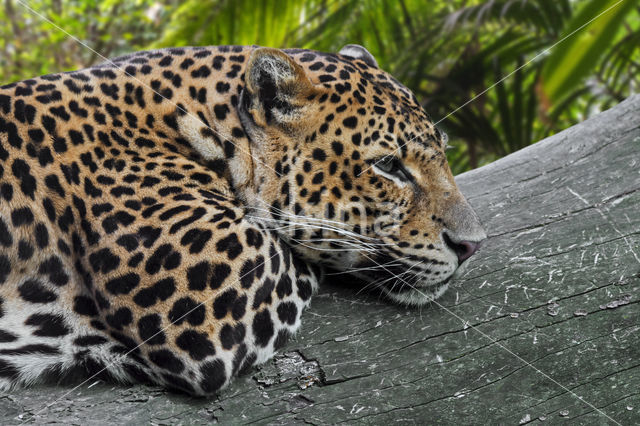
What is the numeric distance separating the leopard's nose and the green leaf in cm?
513

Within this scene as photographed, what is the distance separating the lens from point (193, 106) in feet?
11.7

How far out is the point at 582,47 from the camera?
7.87 m

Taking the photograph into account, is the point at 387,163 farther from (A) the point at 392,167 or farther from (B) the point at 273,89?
(B) the point at 273,89

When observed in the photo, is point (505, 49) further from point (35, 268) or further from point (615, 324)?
point (35, 268)

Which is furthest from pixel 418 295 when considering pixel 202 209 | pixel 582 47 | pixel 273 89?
pixel 582 47

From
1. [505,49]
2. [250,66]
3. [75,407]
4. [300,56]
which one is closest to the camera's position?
[75,407]

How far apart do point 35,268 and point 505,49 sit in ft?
26.1

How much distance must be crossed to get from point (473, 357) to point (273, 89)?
1690 millimetres

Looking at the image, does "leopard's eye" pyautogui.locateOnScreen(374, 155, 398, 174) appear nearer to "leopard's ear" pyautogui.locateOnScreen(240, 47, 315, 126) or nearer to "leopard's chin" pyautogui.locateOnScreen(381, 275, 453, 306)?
"leopard's ear" pyautogui.locateOnScreen(240, 47, 315, 126)

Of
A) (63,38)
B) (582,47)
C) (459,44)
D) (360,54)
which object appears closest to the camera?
(360,54)

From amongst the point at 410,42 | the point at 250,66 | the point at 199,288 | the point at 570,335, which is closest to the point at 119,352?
the point at 199,288

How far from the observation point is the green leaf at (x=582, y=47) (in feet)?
25.1

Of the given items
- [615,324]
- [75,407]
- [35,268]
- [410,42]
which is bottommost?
[615,324]

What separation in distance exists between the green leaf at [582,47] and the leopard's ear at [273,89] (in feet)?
17.2
